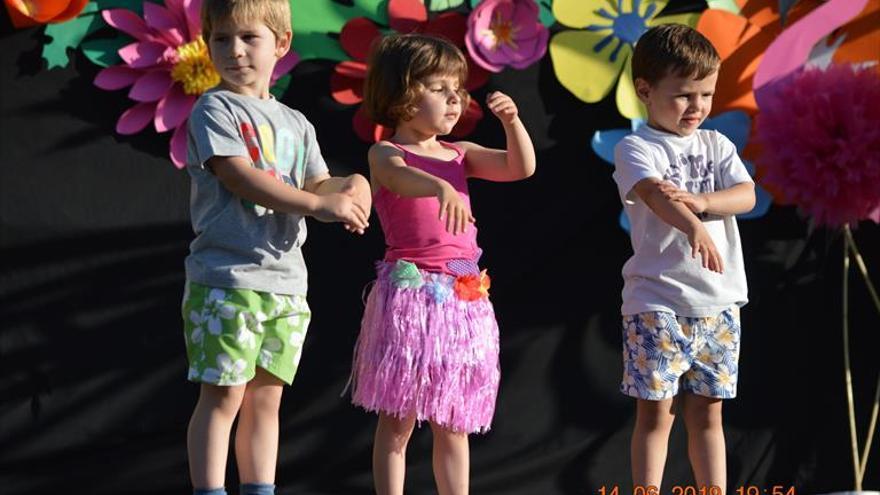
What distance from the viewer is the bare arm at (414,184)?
2414 mm

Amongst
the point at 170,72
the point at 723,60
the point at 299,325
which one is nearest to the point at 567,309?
the point at 723,60

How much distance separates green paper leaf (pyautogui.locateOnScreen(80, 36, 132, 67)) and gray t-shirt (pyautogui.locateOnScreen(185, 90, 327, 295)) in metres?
0.71

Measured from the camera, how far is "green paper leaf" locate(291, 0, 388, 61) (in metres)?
3.17

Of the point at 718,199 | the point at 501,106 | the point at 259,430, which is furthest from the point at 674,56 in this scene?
the point at 259,430

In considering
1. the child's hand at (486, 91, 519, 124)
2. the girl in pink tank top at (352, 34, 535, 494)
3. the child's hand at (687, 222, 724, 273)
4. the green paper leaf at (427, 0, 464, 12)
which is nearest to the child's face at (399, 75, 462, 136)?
the girl in pink tank top at (352, 34, 535, 494)

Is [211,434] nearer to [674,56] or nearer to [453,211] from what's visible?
[453,211]

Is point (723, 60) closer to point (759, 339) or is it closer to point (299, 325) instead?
point (759, 339)

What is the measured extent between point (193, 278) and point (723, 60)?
1.67 metres

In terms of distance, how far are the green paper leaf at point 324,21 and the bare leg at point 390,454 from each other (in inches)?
41.3

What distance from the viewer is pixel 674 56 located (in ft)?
9.17

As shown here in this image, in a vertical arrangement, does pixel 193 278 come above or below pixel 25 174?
above

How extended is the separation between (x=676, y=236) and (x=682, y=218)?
0.21m

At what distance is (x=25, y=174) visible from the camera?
3.11 meters

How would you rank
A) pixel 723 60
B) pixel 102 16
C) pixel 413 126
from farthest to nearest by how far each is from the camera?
pixel 723 60 < pixel 102 16 < pixel 413 126
